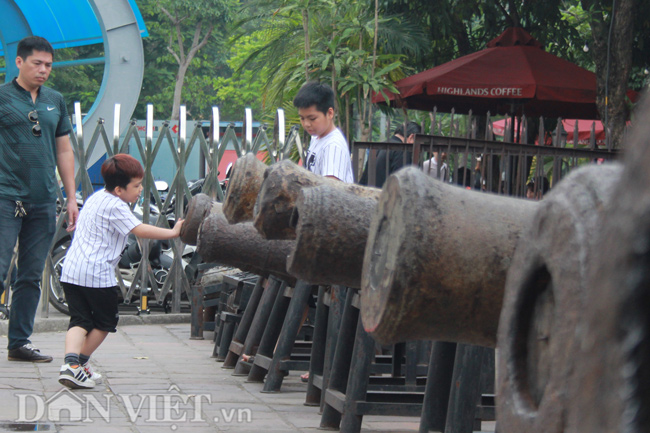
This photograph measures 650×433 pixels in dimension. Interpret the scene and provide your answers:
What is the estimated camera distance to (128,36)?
1458 centimetres

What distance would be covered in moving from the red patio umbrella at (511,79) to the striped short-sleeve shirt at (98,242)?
15.2 feet

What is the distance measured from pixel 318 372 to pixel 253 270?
72 cm

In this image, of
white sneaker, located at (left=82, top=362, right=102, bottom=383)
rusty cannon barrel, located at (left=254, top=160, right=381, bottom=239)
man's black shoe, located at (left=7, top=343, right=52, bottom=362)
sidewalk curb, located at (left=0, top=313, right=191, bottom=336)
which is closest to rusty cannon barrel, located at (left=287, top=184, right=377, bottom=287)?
rusty cannon barrel, located at (left=254, top=160, right=381, bottom=239)

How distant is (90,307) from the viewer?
17.7 ft

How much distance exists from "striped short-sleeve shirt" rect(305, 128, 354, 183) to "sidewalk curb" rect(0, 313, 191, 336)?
147 inches

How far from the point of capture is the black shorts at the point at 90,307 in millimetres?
5336

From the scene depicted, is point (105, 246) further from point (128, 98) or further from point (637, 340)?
point (128, 98)

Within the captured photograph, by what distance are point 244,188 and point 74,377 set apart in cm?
194

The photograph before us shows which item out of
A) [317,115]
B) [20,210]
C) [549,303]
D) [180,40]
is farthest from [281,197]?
[180,40]

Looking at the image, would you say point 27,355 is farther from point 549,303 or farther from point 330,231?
point 549,303

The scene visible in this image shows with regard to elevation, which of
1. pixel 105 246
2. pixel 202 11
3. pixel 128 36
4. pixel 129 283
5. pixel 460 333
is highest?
pixel 202 11

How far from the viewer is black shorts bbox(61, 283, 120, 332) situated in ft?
17.5

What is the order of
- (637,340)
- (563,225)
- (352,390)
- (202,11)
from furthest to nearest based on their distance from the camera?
(202,11)
(352,390)
(563,225)
(637,340)

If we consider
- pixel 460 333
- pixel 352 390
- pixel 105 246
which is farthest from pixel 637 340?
pixel 105 246
